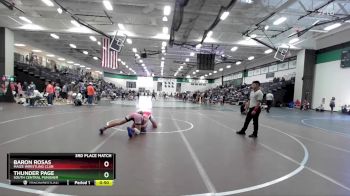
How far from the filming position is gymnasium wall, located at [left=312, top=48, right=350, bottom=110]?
23906mm

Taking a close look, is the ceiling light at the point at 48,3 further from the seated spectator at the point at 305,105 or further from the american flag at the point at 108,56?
the seated spectator at the point at 305,105

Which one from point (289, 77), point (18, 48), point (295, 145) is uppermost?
point (18, 48)

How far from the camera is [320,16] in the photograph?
17766 mm

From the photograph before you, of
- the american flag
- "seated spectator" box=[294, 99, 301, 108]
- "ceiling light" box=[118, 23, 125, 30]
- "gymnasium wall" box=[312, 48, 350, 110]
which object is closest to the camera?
the american flag

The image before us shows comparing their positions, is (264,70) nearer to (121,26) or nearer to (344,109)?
(344,109)

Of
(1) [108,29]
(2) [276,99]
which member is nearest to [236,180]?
(1) [108,29]

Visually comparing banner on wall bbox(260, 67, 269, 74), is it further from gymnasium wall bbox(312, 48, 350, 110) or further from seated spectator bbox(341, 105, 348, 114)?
seated spectator bbox(341, 105, 348, 114)

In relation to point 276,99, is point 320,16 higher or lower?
higher

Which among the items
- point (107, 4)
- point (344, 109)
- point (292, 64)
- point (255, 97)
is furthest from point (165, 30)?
point (292, 64)

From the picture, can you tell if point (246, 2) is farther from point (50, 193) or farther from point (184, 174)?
point (50, 193)

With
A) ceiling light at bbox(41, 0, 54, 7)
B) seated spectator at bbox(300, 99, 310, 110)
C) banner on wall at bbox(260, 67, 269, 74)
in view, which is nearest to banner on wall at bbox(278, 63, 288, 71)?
banner on wall at bbox(260, 67, 269, 74)

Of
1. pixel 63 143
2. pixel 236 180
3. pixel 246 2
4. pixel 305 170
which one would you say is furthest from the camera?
pixel 246 2

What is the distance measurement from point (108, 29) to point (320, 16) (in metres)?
16.2
